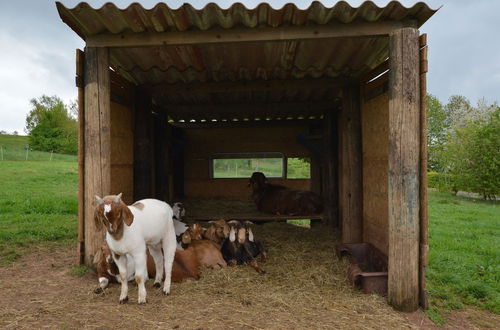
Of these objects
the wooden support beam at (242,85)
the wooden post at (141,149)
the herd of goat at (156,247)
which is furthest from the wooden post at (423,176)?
the wooden post at (141,149)

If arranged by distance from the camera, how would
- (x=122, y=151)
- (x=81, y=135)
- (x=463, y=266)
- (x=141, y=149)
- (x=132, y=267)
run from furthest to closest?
(x=141, y=149)
(x=122, y=151)
(x=463, y=266)
(x=81, y=135)
(x=132, y=267)

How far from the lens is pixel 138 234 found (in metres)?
3.95

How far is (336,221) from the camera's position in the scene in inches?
336

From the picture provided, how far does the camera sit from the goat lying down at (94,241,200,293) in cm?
447

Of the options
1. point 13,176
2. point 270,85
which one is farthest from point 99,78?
point 13,176

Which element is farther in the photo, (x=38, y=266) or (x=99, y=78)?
(x=38, y=266)

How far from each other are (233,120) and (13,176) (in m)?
13.8

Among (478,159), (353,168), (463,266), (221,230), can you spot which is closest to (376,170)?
(353,168)

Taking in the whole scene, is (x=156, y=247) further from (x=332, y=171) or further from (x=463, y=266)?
(x=332, y=171)

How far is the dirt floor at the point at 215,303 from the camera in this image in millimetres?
3570

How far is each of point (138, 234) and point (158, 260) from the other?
832 mm

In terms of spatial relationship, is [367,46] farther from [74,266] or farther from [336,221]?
[74,266]

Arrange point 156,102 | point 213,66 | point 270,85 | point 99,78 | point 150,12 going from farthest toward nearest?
point 156,102 → point 270,85 → point 213,66 → point 99,78 → point 150,12

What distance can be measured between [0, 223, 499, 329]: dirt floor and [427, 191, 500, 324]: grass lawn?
0.42 metres
